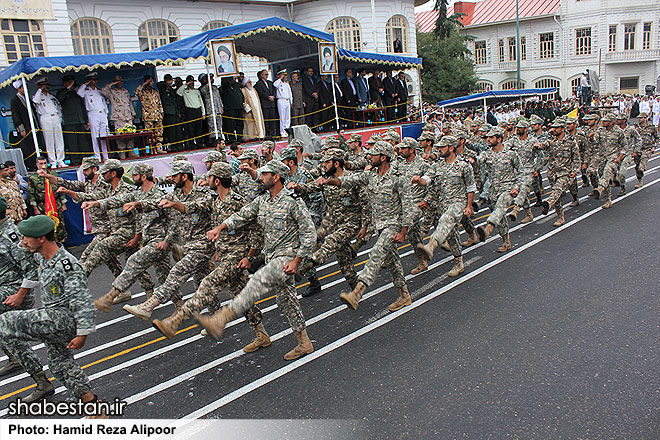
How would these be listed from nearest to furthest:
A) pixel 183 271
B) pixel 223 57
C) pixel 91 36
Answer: pixel 183 271 → pixel 223 57 → pixel 91 36

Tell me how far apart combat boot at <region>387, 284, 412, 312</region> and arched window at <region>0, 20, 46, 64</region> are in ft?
71.4

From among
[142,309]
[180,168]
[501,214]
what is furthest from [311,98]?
[142,309]

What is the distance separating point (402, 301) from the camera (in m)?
7.11

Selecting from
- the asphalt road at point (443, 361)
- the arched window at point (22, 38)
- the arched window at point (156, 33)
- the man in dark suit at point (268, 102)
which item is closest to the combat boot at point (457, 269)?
the asphalt road at point (443, 361)

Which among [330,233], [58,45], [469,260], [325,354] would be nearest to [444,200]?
[469,260]

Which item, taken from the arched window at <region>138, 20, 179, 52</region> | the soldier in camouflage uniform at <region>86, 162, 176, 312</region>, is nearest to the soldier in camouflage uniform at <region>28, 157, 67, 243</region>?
the soldier in camouflage uniform at <region>86, 162, 176, 312</region>

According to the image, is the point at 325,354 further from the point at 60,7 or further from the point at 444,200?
the point at 60,7

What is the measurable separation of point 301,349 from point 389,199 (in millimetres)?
2393

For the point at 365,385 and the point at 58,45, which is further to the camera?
the point at 58,45

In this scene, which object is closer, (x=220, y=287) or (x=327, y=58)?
(x=220, y=287)

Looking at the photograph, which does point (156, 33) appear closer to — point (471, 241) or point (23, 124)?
point (23, 124)

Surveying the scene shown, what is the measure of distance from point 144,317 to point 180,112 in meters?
10.4

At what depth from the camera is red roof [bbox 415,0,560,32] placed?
4956cm

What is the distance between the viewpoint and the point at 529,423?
4332mm
